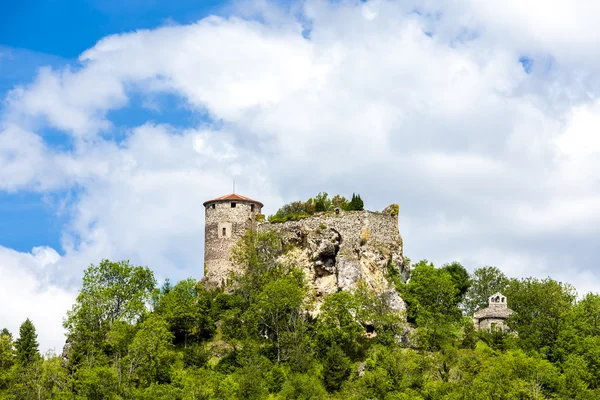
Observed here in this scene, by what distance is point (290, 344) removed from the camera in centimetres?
8144

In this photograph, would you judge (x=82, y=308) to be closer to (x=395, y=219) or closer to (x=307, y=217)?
(x=307, y=217)

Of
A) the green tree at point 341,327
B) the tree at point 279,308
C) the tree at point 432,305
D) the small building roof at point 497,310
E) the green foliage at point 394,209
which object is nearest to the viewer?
the green tree at point 341,327

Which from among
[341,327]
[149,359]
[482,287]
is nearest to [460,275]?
[482,287]

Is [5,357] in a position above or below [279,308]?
below

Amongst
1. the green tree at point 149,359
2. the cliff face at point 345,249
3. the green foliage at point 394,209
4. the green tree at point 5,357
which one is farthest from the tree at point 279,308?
the green tree at point 5,357

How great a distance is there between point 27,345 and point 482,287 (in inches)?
2056

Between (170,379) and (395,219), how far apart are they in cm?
2695

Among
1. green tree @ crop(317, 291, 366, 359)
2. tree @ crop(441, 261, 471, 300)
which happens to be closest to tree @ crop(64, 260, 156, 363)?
green tree @ crop(317, 291, 366, 359)

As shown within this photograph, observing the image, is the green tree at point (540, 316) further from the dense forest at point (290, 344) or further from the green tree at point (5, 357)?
the green tree at point (5, 357)

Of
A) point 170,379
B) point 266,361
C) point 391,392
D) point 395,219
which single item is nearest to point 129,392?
point 170,379

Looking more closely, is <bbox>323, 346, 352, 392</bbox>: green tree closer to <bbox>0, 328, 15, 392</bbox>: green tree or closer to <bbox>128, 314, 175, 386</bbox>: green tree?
<bbox>128, 314, 175, 386</bbox>: green tree

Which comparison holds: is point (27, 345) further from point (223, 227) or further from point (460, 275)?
point (460, 275)

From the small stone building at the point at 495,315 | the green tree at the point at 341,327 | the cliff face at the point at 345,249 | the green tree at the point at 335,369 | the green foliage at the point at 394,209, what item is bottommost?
Result: the green tree at the point at 335,369

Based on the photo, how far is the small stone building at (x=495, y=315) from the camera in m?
90.7
